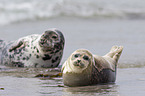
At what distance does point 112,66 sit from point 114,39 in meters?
7.10

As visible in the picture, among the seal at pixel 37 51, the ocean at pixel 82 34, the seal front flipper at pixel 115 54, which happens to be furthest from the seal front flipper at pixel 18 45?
the seal front flipper at pixel 115 54

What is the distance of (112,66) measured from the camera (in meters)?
6.13

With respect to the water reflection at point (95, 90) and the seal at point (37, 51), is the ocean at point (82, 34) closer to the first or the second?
the water reflection at point (95, 90)

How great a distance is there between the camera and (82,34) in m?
14.9

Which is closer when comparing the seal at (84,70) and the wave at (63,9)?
the seal at (84,70)

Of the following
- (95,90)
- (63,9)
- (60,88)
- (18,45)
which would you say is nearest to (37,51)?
(18,45)

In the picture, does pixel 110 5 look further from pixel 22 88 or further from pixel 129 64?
pixel 22 88

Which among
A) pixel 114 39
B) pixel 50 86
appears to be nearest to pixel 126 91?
pixel 50 86

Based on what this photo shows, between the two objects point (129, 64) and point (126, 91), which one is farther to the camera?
point (129, 64)

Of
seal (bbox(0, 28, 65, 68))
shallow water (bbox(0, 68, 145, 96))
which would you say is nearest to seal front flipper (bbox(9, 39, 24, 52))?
seal (bbox(0, 28, 65, 68))

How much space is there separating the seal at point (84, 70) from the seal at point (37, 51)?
248 centimetres

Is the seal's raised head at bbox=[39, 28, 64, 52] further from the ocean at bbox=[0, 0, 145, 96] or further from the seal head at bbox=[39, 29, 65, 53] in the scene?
the ocean at bbox=[0, 0, 145, 96]

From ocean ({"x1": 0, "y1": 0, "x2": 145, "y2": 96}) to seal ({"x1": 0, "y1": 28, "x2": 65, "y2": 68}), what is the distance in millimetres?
683

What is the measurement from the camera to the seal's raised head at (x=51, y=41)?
324 inches
